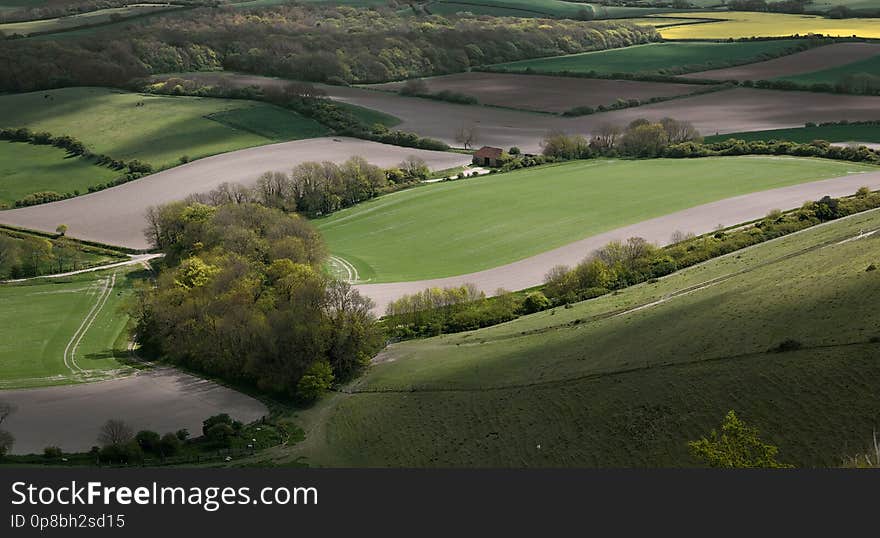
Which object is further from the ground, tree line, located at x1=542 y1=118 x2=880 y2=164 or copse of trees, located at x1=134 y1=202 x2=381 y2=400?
tree line, located at x1=542 y1=118 x2=880 y2=164

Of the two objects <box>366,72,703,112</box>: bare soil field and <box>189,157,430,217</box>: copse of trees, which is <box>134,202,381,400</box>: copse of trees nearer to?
<box>189,157,430,217</box>: copse of trees

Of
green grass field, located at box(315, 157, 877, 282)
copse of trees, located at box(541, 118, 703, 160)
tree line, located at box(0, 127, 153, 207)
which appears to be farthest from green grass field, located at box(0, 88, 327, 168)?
copse of trees, located at box(541, 118, 703, 160)

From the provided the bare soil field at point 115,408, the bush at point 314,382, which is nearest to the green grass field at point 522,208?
the bush at point 314,382

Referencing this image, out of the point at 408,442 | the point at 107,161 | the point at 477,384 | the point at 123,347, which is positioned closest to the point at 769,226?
the point at 477,384

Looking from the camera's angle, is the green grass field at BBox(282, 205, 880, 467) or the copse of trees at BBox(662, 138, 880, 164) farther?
the copse of trees at BBox(662, 138, 880, 164)

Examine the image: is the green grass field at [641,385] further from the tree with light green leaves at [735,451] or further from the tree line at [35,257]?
the tree line at [35,257]

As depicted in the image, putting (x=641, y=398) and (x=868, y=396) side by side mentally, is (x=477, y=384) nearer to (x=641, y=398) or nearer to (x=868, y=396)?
(x=641, y=398)

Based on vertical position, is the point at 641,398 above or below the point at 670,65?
below

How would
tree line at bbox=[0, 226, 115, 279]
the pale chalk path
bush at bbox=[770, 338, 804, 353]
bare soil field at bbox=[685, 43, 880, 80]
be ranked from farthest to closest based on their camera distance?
bare soil field at bbox=[685, 43, 880, 80]
tree line at bbox=[0, 226, 115, 279]
the pale chalk path
bush at bbox=[770, 338, 804, 353]
